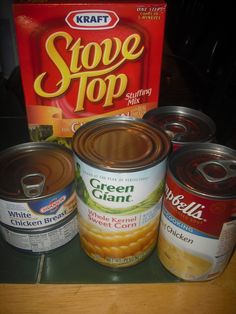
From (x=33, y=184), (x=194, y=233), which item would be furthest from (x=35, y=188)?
(x=194, y=233)

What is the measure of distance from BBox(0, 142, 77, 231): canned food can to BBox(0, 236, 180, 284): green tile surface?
0.10 metres

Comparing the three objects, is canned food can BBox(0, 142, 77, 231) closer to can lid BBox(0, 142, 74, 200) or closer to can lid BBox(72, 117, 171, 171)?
can lid BBox(0, 142, 74, 200)

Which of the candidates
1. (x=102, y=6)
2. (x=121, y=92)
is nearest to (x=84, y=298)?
(x=121, y=92)

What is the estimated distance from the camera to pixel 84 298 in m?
0.61

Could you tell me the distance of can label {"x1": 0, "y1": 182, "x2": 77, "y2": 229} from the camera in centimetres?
58

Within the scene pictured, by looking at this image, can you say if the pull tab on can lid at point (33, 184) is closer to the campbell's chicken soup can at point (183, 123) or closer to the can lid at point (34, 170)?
the can lid at point (34, 170)

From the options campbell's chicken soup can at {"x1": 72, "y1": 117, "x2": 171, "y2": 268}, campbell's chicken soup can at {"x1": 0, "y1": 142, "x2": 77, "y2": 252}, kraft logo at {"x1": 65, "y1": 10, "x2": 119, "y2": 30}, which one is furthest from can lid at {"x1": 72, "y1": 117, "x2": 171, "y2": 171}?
kraft logo at {"x1": 65, "y1": 10, "x2": 119, "y2": 30}

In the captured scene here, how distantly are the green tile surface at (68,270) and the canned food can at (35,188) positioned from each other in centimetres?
10

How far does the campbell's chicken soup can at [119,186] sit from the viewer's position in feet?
1.67

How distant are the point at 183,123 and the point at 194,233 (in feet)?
0.99

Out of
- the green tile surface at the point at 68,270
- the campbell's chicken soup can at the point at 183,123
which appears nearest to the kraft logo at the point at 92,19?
the campbell's chicken soup can at the point at 183,123

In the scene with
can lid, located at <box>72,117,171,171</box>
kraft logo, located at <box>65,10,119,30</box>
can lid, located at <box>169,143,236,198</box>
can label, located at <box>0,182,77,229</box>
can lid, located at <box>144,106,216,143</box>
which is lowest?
can label, located at <box>0,182,77,229</box>

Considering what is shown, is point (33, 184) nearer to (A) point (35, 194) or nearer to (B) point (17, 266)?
(A) point (35, 194)

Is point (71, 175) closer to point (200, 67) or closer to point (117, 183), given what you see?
point (117, 183)
